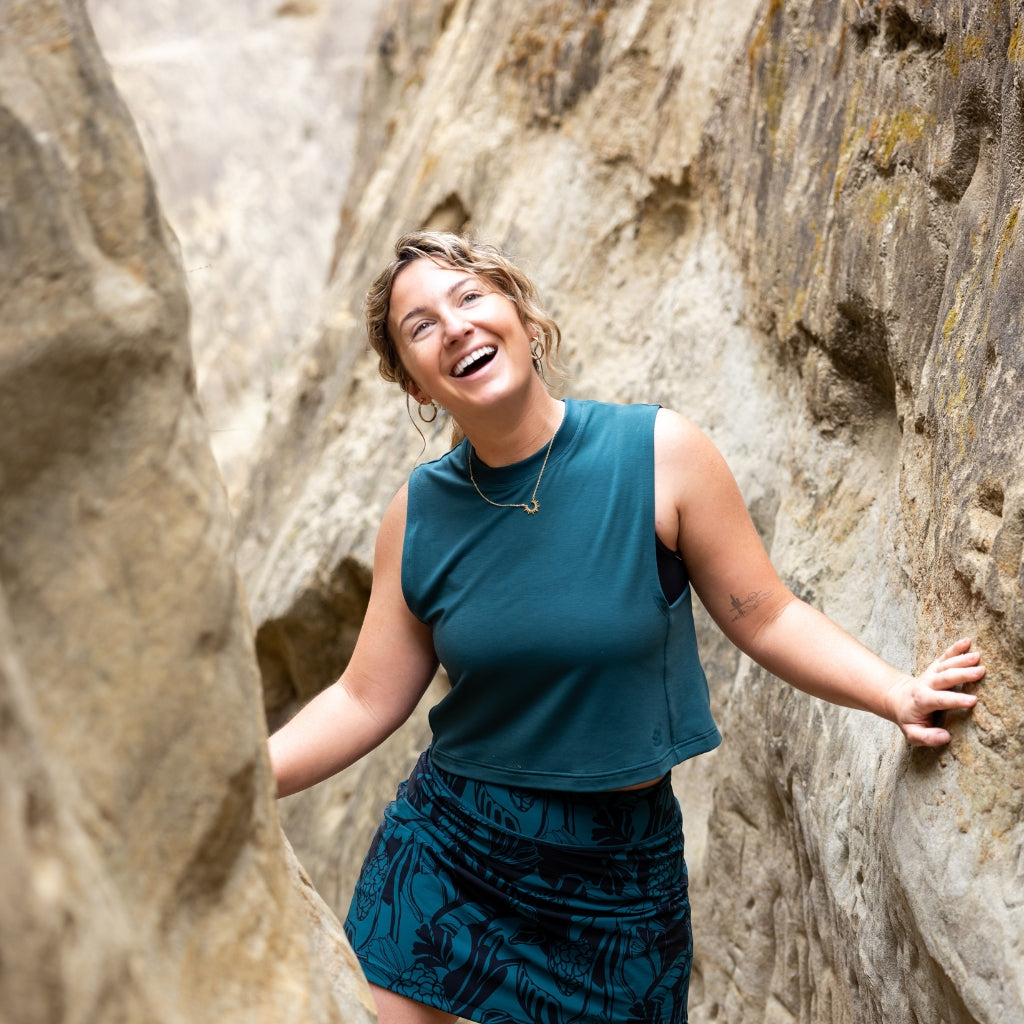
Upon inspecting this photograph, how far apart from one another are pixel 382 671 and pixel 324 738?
0.53ft

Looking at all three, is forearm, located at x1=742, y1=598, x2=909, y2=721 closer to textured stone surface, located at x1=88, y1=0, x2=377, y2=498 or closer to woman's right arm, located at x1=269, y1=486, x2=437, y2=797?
woman's right arm, located at x1=269, y1=486, x2=437, y2=797

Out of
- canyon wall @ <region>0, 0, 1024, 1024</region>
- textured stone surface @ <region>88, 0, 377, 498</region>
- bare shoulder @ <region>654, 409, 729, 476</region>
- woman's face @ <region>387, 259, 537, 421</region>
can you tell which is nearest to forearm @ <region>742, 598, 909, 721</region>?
canyon wall @ <region>0, 0, 1024, 1024</region>

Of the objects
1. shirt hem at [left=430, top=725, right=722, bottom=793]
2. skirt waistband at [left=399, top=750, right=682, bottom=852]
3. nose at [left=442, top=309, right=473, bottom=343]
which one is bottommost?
skirt waistband at [left=399, top=750, right=682, bottom=852]

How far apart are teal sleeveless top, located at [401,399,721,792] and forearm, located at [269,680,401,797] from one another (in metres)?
0.16

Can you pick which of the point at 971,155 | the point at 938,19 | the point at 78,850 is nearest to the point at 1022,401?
the point at 971,155

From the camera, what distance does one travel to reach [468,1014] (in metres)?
1.90

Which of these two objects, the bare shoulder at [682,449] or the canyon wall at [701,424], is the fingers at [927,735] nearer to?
the canyon wall at [701,424]

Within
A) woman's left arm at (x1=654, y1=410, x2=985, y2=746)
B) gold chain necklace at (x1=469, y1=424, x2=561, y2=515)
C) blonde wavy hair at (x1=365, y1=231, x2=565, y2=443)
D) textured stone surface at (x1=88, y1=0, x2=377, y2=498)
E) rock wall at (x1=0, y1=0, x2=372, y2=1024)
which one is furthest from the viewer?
textured stone surface at (x1=88, y1=0, x2=377, y2=498)

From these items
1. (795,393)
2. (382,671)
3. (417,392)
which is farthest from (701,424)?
(382,671)

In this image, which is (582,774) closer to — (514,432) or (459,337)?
(514,432)

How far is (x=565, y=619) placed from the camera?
1.87 meters

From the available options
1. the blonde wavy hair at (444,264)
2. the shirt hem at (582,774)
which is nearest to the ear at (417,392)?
the blonde wavy hair at (444,264)

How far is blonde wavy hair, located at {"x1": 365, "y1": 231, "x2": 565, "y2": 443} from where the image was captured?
2.06m

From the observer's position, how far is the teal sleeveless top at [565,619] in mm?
1885
